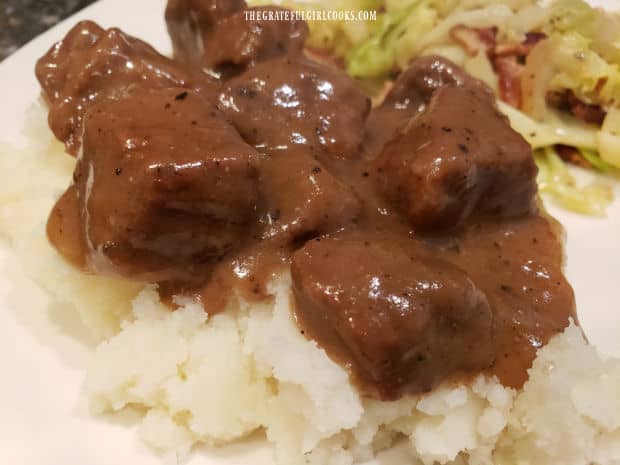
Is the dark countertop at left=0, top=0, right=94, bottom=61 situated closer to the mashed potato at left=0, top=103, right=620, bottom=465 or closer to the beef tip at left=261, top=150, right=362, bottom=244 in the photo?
the mashed potato at left=0, top=103, right=620, bottom=465

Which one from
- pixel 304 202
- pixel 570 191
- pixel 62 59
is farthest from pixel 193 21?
pixel 570 191

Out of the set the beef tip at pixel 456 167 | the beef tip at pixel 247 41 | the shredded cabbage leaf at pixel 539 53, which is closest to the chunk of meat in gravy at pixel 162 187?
the beef tip at pixel 456 167

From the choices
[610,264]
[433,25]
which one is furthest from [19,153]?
[610,264]

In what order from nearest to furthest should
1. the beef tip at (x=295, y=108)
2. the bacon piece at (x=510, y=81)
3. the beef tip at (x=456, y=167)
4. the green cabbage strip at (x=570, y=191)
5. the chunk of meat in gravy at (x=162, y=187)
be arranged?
1. the chunk of meat in gravy at (x=162, y=187)
2. the beef tip at (x=456, y=167)
3. the beef tip at (x=295, y=108)
4. the green cabbage strip at (x=570, y=191)
5. the bacon piece at (x=510, y=81)

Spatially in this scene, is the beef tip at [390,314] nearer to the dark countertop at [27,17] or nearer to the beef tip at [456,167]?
the beef tip at [456,167]

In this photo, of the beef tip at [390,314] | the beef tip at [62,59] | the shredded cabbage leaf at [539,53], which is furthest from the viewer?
the shredded cabbage leaf at [539,53]
